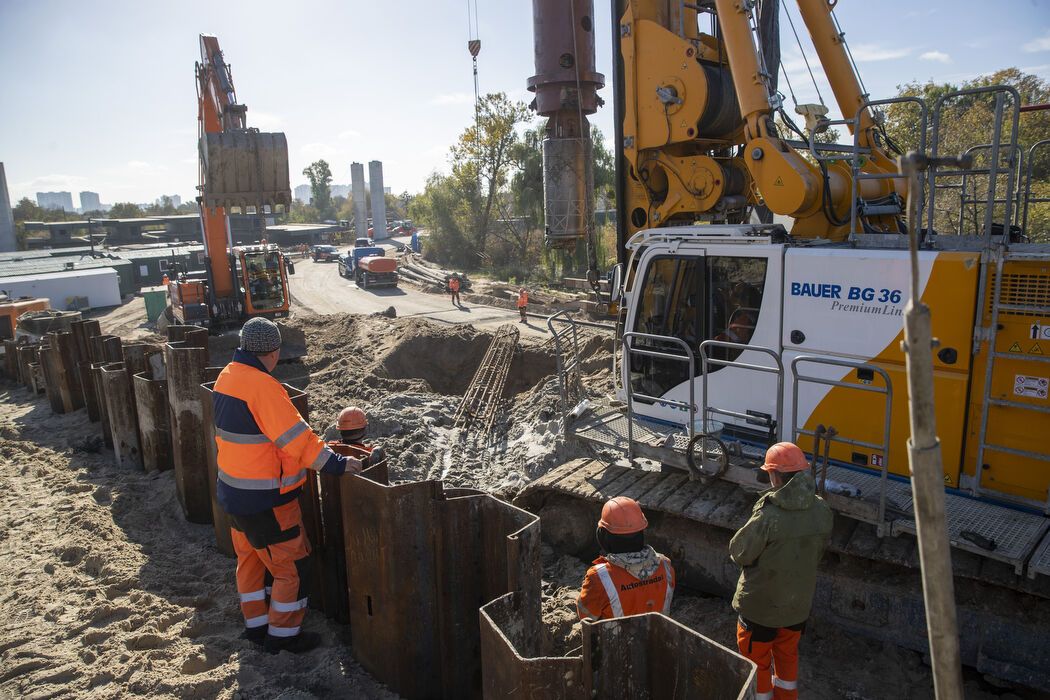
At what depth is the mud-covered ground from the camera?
14.8 feet

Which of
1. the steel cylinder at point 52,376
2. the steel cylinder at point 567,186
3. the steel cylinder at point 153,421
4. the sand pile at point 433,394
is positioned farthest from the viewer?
the steel cylinder at point 52,376

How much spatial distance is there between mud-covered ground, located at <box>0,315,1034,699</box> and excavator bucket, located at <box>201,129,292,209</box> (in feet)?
23.4

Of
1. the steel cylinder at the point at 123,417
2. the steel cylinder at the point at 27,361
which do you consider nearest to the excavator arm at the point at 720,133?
the steel cylinder at the point at 123,417

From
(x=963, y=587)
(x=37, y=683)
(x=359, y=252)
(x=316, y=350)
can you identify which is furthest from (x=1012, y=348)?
(x=359, y=252)

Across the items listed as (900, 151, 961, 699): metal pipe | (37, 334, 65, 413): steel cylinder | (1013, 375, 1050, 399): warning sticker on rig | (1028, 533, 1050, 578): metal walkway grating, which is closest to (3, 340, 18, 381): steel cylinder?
(37, 334, 65, 413): steel cylinder

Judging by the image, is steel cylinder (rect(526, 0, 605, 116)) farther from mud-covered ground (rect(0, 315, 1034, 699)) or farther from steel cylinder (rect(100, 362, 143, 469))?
steel cylinder (rect(100, 362, 143, 469))

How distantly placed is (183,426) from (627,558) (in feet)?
15.5

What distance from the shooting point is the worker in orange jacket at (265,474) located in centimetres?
466

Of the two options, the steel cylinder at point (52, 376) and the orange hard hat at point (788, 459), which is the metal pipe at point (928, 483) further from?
the steel cylinder at point (52, 376)

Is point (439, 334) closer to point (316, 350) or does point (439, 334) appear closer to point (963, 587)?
point (316, 350)

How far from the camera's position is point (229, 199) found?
54.4ft

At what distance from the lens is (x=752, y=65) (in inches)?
258

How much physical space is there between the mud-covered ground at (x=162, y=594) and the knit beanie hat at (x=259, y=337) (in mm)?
2010

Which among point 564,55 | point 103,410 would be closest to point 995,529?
point 564,55
